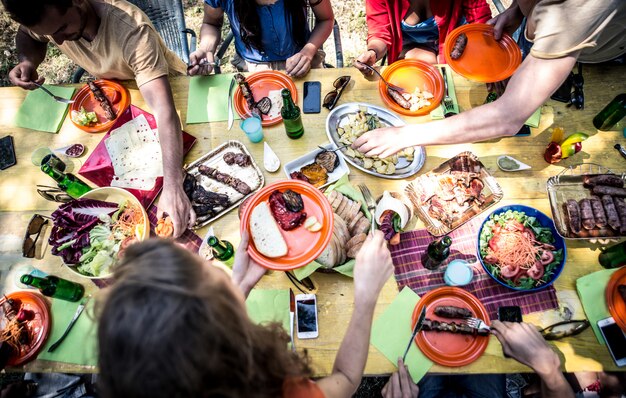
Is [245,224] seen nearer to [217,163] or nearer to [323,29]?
[217,163]

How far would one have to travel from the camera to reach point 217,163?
2547 mm

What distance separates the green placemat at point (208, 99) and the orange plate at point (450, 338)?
6.40 feet

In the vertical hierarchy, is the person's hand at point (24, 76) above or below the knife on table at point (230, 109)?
above

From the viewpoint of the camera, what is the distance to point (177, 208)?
2303 mm

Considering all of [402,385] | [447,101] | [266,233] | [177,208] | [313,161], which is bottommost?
[402,385]

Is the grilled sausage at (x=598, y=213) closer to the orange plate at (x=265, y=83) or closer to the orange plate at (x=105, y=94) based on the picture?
the orange plate at (x=265, y=83)

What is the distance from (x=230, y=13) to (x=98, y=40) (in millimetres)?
1182

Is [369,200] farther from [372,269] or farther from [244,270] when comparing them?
[244,270]

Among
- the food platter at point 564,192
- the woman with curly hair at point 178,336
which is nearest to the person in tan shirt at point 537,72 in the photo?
the food platter at point 564,192

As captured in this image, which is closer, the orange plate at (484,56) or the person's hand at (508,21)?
the orange plate at (484,56)

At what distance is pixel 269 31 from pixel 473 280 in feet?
9.32

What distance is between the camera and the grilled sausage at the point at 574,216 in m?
2.06

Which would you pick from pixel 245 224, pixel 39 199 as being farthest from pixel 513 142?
pixel 39 199

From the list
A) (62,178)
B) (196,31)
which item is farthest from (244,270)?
(196,31)
